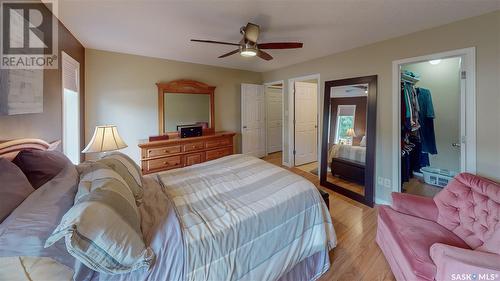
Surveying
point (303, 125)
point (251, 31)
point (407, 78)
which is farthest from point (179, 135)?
point (407, 78)

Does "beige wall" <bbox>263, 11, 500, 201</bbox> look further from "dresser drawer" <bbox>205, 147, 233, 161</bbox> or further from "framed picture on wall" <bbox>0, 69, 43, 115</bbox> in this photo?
"framed picture on wall" <bbox>0, 69, 43, 115</bbox>

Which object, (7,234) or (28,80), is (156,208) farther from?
(28,80)

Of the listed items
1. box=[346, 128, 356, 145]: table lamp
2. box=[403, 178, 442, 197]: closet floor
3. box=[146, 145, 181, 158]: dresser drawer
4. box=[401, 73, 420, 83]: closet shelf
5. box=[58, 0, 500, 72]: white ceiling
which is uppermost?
box=[58, 0, 500, 72]: white ceiling

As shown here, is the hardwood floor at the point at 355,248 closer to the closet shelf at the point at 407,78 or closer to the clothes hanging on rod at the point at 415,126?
the clothes hanging on rod at the point at 415,126

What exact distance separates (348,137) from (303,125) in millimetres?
1573

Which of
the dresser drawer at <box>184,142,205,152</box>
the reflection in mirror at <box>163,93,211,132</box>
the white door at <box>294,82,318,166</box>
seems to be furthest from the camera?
the white door at <box>294,82,318,166</box>

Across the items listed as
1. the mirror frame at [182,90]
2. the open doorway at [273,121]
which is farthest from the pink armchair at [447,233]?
the open doorway at [273,121]

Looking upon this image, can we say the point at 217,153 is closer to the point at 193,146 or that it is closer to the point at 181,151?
the point at 193,146

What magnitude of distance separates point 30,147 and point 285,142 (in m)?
4.14

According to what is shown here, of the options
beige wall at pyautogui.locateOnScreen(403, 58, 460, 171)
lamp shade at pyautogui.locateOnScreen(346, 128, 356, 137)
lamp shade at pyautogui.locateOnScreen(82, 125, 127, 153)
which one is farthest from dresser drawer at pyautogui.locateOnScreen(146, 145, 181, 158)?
beige wall at pyautogui.locateOnScreen(403, 58, 460, 171)

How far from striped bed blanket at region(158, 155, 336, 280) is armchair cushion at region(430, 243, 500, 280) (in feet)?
2.35

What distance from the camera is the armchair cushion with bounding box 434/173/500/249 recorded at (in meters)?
1.43

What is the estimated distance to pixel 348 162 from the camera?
330 centimetres

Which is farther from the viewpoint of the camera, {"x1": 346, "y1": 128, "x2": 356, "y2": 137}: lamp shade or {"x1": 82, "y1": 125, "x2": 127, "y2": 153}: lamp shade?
{"x1": 346, "y1": 128, "x2": 356, "y2": 137}: lamp shade
